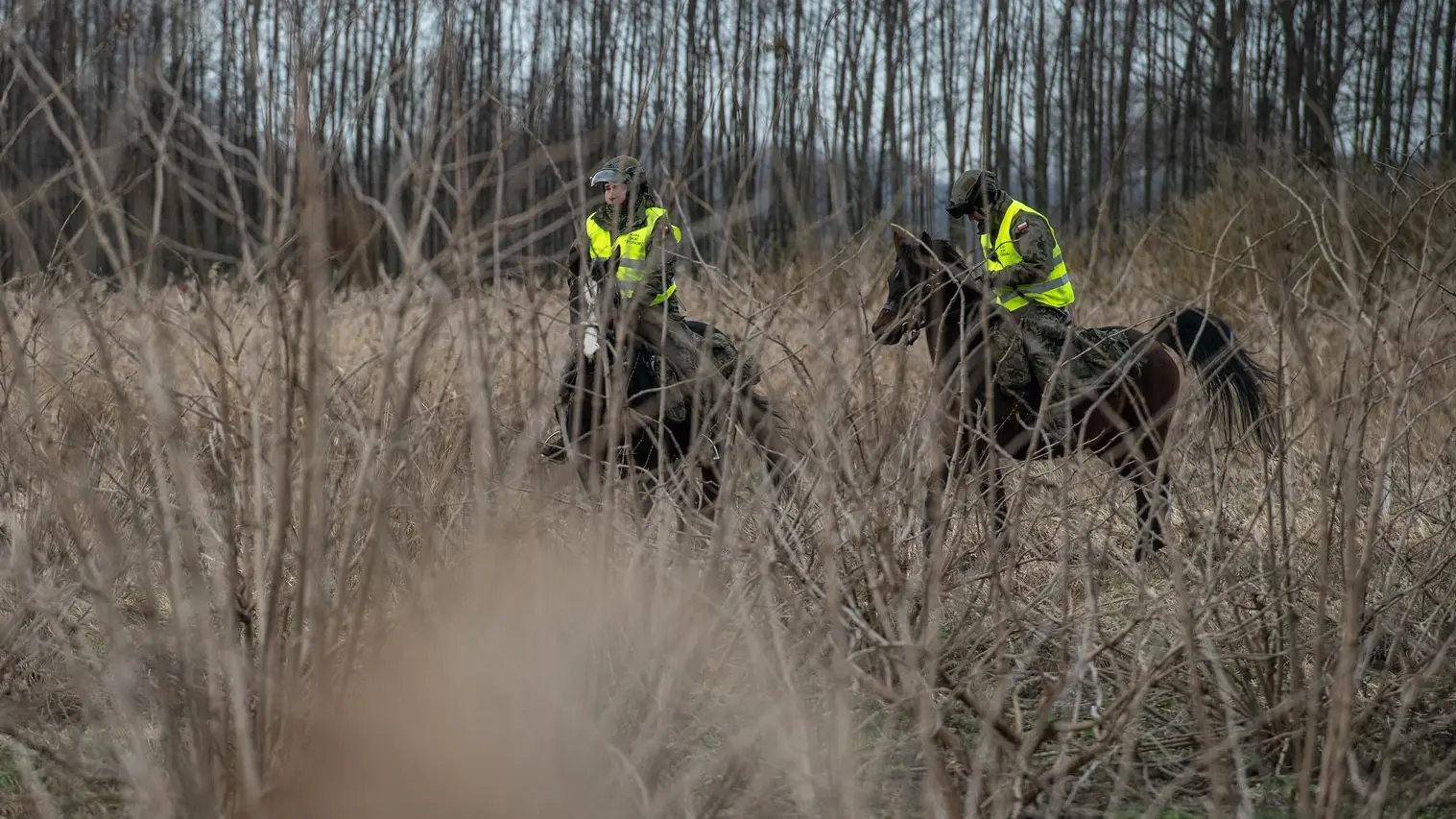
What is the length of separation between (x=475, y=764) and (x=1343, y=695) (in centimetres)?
139

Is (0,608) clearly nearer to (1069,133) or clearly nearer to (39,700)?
(39,700)

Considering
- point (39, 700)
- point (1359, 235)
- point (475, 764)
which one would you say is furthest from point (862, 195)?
point (1359, 235)

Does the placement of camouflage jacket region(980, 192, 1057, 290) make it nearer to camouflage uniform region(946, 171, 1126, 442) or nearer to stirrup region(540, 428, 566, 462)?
camouflage uniform region(946, 171, 1126, 442)

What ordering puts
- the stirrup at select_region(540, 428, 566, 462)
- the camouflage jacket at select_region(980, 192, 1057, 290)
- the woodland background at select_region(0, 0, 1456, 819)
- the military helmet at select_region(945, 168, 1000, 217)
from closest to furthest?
the woodland background at select_region(0, 0, 1456, 819) < the stirrup at select_region(540, 428, 566, 462) < the military helmet at select_region(945, 168, 1000, 217) < the camouflage jacket at select_region(980, 192, 1057, 290)

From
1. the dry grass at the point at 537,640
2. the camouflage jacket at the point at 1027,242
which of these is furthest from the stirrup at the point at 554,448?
the camouflage jacket at the point at 1027,242

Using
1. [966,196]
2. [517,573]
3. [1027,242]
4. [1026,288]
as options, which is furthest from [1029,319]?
[517,573]

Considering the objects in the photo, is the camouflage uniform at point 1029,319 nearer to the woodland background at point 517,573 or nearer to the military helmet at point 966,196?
the military helmet at point 966,196

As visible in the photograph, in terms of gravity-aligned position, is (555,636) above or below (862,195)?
below

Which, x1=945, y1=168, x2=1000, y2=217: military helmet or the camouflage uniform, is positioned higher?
x1=945, y1=168, x2=1000, y2=217: military helmet

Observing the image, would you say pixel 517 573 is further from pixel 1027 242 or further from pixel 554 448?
pixel 1027 242

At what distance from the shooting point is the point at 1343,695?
2.28 metres

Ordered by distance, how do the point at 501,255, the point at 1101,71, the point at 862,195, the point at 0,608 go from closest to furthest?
the point at 501,255, the point at 862,195, the point at 0,608, the point at 1101,71

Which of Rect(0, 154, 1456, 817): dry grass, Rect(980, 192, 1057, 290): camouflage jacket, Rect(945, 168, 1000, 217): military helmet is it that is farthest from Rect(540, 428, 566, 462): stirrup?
Rect(980, 192, 1057, 290): camouflage jacket

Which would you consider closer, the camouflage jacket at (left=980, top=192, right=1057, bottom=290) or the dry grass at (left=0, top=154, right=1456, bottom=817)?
the dry grass at (left=0, top=154, right=1456, bottom=817)
